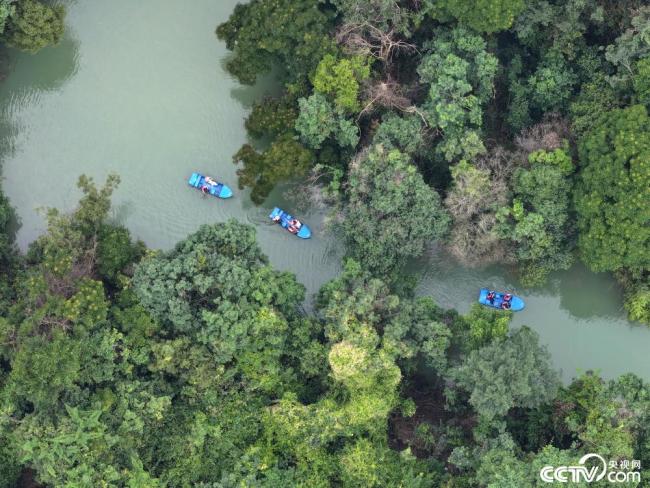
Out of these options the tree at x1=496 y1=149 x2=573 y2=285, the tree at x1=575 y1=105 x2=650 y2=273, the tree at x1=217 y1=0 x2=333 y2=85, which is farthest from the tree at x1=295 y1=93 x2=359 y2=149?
the tree at x1=575 y1=105 x2=650 y2=273

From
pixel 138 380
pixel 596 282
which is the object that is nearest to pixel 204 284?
pixel 138 380

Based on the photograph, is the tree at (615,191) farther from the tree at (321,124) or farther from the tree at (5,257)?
the tree at (5,257)

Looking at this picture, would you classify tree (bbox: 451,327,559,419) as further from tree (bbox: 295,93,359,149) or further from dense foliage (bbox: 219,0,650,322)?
tree (bbox: 295,93,359,149)

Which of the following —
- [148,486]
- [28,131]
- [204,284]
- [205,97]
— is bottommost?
[148,486]

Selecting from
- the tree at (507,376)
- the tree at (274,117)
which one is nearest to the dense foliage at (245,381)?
the tree at (507,376)

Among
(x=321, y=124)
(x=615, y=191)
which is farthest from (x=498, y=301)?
(x=321, y=124)

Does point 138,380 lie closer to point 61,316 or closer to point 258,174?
point 61,316
